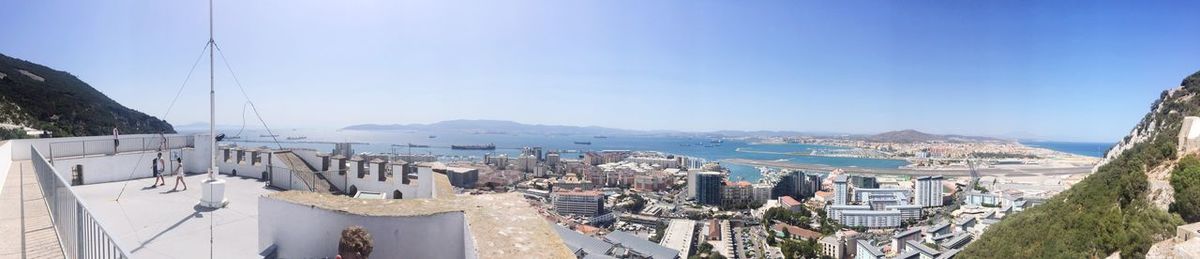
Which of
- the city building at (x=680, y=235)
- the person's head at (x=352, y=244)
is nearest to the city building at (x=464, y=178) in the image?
the city building at (x=680, y=235)

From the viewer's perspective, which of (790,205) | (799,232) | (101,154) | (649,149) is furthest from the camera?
(649,149)

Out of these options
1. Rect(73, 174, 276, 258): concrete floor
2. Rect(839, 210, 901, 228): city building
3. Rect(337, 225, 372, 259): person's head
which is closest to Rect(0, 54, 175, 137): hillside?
Rect(73, 174, 276, 258): concrete floor

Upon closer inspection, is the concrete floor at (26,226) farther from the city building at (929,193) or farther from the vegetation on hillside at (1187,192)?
the city building at (929,193)

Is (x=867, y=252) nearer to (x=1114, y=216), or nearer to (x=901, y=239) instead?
(x=901, y=239)

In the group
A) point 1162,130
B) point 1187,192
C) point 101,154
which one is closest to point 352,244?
point 101,154

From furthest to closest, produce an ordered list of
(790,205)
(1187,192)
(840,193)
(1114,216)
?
(840,193) → (790,205) → (1114,216) → (1187,192)
